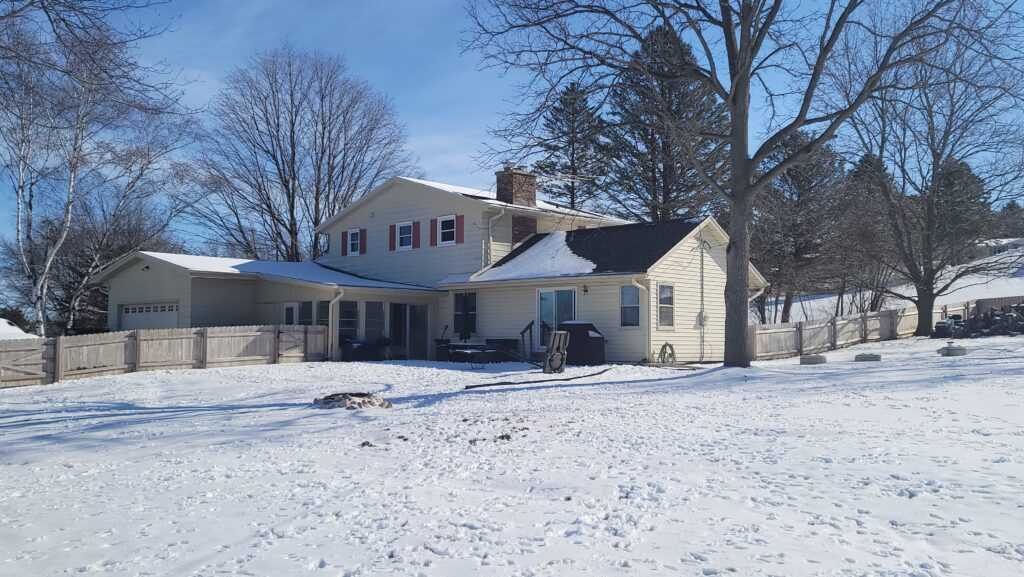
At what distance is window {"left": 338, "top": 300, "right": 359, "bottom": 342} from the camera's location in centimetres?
2494

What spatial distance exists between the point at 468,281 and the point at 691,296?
23.3ft

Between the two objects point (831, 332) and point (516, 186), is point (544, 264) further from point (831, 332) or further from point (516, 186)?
point (831, 332)

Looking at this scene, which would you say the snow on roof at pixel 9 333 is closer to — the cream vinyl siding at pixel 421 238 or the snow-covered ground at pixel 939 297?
the cream vinyl siding at pixel 421 238

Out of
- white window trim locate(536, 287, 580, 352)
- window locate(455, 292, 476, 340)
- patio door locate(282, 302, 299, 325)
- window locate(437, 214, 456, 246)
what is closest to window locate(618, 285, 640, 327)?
white window trim locate(536, 287, 580, 352)

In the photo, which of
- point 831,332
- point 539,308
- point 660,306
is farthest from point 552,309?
point 831,332

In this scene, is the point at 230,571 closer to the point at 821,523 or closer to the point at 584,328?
the point at 821,523

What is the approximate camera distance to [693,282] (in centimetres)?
2386

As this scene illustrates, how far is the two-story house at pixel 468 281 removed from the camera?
2228cm

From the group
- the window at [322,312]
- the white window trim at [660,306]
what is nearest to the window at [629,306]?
the white window trim at [660,306]

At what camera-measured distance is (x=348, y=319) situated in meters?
25.2

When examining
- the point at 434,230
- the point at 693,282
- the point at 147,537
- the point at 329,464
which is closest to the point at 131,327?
the point at 434,230

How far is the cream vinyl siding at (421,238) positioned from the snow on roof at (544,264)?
1358 mm

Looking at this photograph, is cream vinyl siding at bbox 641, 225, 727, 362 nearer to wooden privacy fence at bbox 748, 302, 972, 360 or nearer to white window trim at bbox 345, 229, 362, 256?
wooden privacy fence at bbox 748, 302, 972, 360

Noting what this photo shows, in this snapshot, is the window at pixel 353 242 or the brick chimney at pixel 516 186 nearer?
the brick chimney at pixel 516 186
